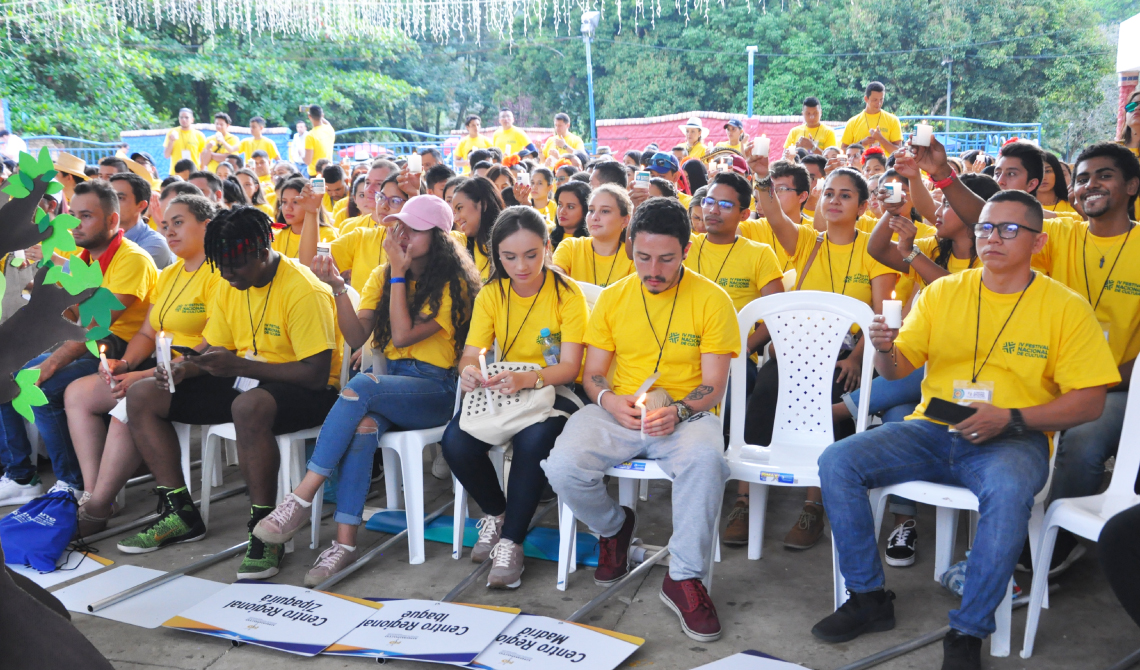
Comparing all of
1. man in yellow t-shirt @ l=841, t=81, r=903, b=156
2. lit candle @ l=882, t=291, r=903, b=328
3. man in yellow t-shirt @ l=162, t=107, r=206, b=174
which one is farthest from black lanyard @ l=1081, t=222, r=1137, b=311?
man in yellow t-shirt @ l=162, t=107, r=206, b=174

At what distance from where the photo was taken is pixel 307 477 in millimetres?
3279

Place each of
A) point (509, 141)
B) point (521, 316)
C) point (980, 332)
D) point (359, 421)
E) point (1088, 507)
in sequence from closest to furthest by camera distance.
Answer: point (1088, 507) < point (980, 332) < point (359, 421) < point (521, 316) < point (509, 141)

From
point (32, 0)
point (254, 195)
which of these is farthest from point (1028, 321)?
point (32, 0)

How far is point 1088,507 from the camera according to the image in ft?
8.36

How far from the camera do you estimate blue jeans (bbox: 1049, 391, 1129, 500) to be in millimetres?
2846

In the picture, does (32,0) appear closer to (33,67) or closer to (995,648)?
(33,67)

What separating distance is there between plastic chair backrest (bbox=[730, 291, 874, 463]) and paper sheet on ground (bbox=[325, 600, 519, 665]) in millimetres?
1139

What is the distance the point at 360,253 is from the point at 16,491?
2021mm

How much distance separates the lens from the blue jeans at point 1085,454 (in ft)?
9.34

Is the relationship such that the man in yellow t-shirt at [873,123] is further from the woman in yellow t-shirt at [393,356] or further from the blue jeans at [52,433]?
the blue jeans at [52,433]

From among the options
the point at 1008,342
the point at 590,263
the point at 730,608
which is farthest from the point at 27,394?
the point at 590,263

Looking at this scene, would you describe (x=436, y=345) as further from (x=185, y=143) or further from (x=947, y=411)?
(x=185, y=143)

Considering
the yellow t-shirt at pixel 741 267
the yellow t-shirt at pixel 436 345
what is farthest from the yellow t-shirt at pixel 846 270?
the yellow t-shirt at pixel 436 345

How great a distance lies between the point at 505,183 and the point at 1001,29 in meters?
22.0
